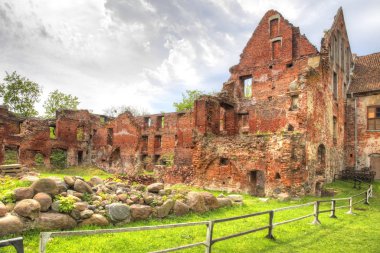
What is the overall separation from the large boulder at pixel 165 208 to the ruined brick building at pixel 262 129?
322 inches

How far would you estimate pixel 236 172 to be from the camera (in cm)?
1786

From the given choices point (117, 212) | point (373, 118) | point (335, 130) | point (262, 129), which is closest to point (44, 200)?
point (117, 212)

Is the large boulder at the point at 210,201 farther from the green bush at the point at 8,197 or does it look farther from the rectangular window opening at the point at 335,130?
the rectangular window opening at the point at 335,130

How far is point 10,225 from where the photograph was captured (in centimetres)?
655

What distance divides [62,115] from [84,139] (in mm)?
4525

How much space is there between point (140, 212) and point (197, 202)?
2457mm

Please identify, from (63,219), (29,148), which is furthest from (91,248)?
(29,148)

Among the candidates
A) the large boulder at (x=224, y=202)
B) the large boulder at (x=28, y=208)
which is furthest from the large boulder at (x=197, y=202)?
the large boulder at (x=28, y=208)

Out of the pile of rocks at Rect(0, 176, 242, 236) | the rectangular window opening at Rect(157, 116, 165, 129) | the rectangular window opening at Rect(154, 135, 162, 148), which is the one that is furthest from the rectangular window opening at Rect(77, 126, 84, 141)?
the pile of rocks at Rect(0, 176, 242, 236)

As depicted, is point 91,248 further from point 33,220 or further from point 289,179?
point 289,179

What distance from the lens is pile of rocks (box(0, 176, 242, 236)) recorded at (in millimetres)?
7039

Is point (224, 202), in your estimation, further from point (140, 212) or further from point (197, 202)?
point (140, 212)

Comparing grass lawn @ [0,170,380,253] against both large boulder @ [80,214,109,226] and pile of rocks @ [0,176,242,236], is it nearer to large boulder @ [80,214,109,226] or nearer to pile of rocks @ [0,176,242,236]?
pile of rocks @ [0,176,242,236]

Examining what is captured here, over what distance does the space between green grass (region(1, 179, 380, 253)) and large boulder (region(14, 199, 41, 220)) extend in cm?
41
